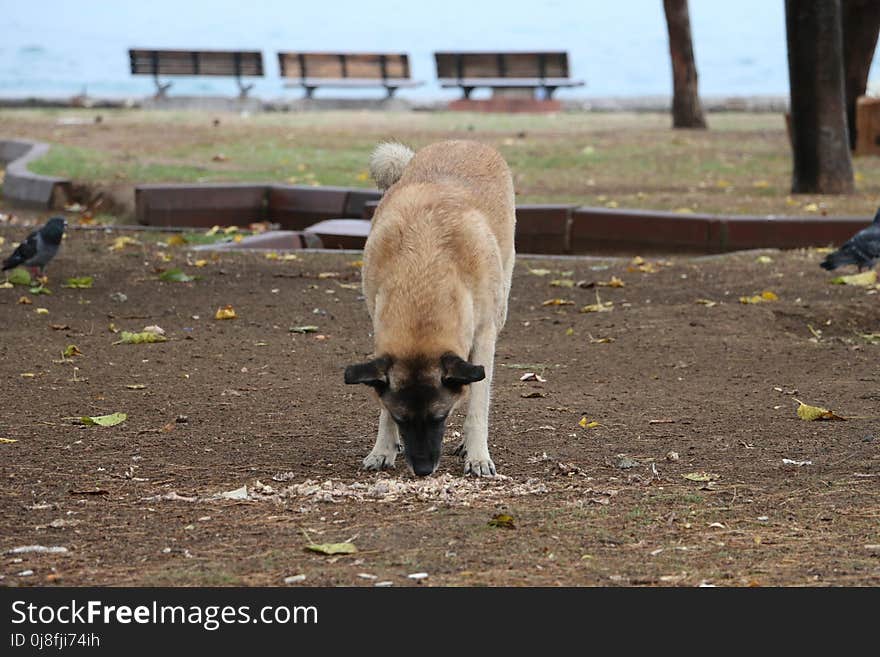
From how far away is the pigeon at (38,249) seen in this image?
32.5ft

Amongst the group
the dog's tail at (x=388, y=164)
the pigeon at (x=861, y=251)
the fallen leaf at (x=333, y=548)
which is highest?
the dog's tail at (x=388, y=164)

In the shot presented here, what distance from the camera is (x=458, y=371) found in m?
5.07

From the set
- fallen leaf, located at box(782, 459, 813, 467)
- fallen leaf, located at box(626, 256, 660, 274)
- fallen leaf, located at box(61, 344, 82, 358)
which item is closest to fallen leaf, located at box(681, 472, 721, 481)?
fallen leaf, located at box(782, 459, 813, 467)

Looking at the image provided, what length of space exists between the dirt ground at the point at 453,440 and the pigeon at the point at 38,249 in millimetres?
327

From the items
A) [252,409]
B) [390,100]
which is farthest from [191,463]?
[390,100]

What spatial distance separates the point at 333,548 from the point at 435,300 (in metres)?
1.23

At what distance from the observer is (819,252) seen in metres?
11.4

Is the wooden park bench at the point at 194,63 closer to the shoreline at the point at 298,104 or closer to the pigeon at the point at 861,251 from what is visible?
the shoreline at the point at 298,104

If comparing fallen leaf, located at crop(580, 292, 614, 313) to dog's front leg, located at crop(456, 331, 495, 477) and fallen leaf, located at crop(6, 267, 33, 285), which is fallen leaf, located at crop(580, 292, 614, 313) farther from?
fallen leaf, located at crop(6, 267, 33, 285)

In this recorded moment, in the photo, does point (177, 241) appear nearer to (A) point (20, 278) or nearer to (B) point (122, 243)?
(B) point (122, 243)

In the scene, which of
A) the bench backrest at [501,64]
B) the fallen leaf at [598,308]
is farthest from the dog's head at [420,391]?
the bench backrest at [501,64]

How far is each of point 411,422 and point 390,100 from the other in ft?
96.0

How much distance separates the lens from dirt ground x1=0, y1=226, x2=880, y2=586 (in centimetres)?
446

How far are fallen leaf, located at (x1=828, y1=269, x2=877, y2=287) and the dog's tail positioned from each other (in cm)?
422
